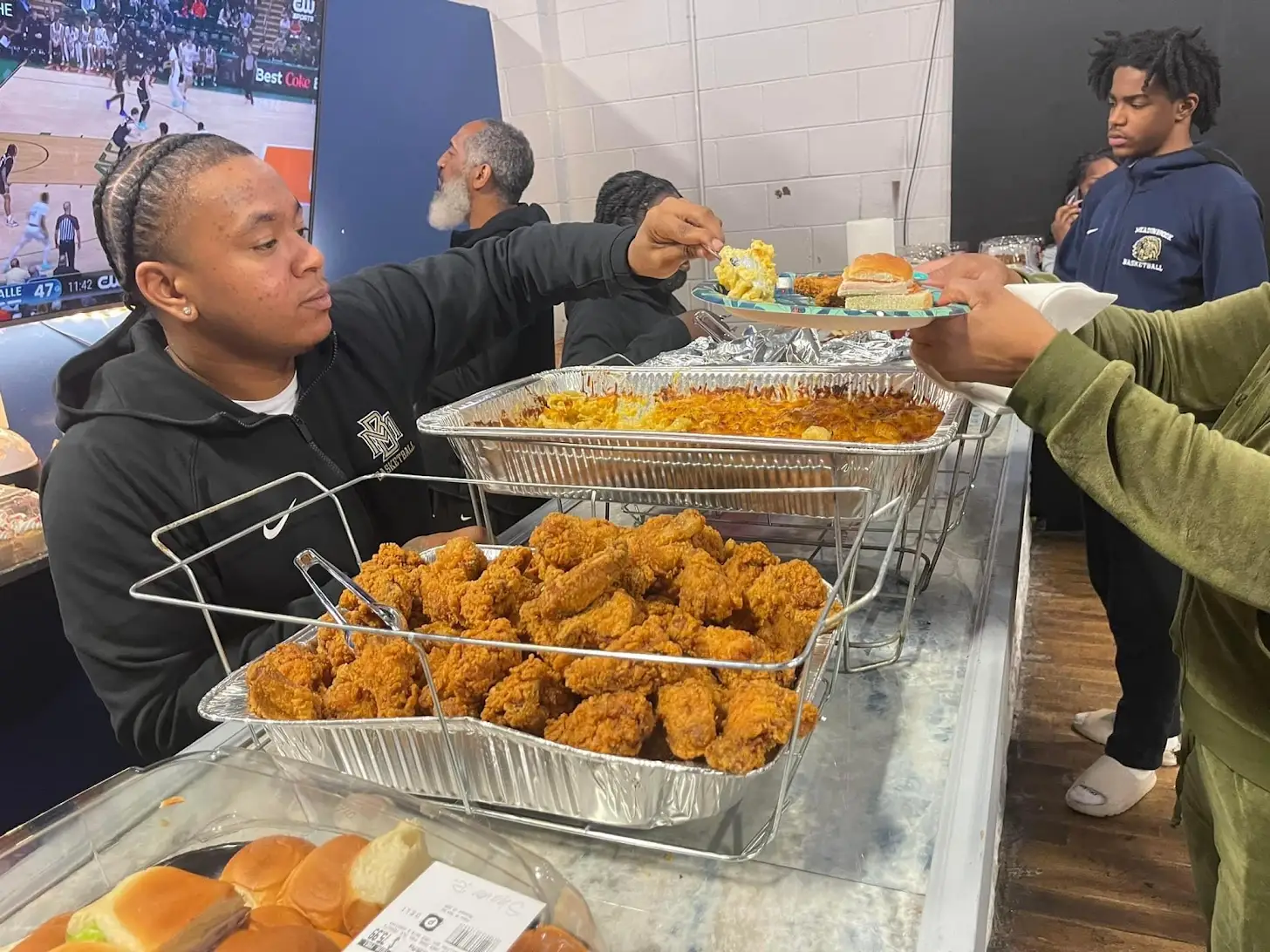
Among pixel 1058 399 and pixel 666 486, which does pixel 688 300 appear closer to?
pixel 666 486

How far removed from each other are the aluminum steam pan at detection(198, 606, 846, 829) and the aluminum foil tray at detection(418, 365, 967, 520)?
0.30 metres

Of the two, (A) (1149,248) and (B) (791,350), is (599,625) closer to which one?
(B) (791,350)

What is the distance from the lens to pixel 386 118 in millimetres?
3406

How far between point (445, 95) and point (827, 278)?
3.18 m

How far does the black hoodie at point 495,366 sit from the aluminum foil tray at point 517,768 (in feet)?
3.13

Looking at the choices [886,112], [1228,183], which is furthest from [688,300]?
[1228,183]

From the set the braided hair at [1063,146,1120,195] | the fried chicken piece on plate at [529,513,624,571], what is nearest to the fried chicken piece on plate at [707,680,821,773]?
the fried chicken piece on plate at [529,513,624,571]

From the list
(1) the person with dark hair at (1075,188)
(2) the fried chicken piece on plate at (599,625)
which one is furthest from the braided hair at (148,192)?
(1) the person with dark hair at (1075,188)

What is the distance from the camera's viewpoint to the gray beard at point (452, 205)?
2.83 m

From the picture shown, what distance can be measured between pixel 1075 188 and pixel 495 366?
2.68 meters

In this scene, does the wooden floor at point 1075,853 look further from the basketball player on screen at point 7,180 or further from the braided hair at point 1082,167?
the basketball player on screen at point 7,180

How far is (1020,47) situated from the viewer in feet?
11.1

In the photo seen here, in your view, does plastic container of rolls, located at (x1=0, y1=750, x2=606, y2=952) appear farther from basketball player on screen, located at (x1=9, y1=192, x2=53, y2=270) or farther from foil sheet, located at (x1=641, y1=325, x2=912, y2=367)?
basketball player on screen, located at (x1=9, y1=192, x2=53, y2=270)

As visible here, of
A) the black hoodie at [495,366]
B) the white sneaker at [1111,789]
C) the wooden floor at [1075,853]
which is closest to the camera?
the wooden floor at [1075,853]
